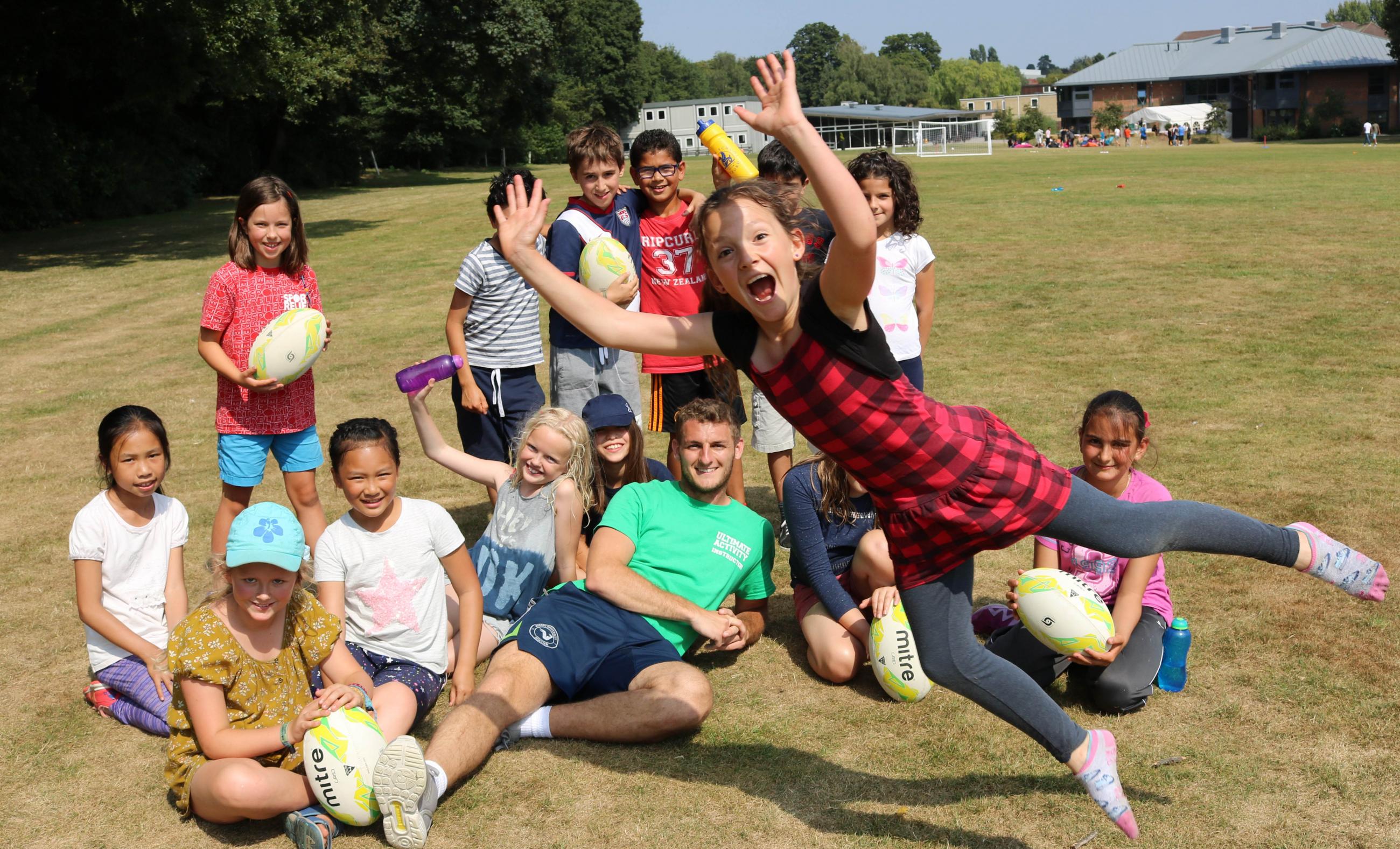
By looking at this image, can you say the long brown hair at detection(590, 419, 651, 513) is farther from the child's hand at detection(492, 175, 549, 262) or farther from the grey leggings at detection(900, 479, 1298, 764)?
the grey leggings at detection(900, 479, 1298, 764)

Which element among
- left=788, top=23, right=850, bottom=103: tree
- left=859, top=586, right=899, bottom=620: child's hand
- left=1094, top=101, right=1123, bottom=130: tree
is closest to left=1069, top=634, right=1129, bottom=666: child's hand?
left=859, top=586, right=899, bottom=620: child's hand

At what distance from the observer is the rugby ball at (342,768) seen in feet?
12.0

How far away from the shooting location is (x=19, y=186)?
26.9 metres

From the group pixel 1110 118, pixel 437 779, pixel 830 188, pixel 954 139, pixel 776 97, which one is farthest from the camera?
pixel 1110 118

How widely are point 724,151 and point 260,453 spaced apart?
2.93 m

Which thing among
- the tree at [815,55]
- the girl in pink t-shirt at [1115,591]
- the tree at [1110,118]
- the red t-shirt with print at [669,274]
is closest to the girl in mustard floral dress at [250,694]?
the girl in pink t-shirt at [1115,591]

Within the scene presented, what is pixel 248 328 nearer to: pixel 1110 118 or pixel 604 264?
pixel 604 264

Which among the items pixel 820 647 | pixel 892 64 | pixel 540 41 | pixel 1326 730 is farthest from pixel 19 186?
pixel 892 64

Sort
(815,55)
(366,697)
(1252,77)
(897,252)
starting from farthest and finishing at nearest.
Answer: (815,55) → (1252,77) → (897,252) → (366,697)

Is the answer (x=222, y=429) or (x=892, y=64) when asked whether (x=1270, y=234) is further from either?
(x=892, y=64)

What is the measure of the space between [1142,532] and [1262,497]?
3.78 metres

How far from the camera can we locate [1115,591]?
4.69m

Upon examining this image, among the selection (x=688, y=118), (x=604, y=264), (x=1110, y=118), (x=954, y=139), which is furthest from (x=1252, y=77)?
(x=604, y=264)

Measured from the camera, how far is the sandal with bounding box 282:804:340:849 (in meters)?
3.60
